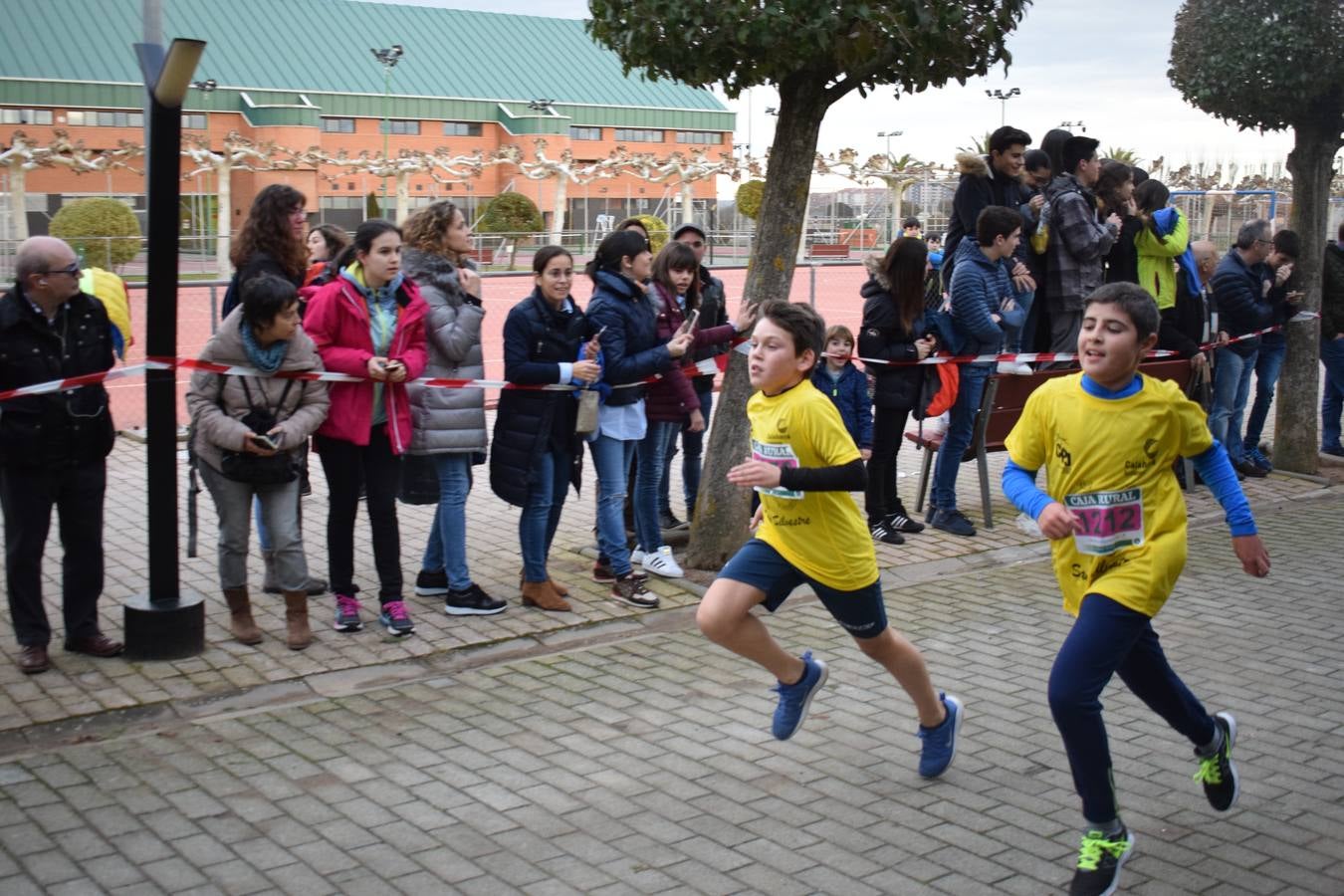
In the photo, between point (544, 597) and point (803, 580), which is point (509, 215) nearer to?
point (544, 597)

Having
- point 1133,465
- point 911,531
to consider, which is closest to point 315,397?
point 1133,465

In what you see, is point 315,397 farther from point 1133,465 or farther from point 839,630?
point 1133,465

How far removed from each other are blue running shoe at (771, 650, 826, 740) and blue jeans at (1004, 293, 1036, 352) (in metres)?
5.30

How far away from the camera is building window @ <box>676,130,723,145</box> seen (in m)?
83.3

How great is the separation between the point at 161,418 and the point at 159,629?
971mm

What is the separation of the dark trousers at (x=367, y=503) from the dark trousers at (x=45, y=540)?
107 cm

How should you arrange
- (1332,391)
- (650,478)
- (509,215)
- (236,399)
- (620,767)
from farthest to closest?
(509,215) < (1332,391) < (650,478) < (236,399) < (620,767)

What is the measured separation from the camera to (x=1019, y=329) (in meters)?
10.6

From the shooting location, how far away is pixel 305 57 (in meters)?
75.1

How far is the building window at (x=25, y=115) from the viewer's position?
205 feet

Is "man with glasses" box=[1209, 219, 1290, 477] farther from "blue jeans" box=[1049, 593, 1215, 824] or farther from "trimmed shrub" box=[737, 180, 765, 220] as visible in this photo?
"trimmed shrub" box=[737, 180, 765, 220]

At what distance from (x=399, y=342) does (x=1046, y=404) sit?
3488 mm

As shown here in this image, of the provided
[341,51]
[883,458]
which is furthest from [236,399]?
[341,51]

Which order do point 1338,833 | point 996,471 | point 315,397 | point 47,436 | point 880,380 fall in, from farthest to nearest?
point 996,471
point 880,380
point 315,397
point 47,436
point 1338,833
